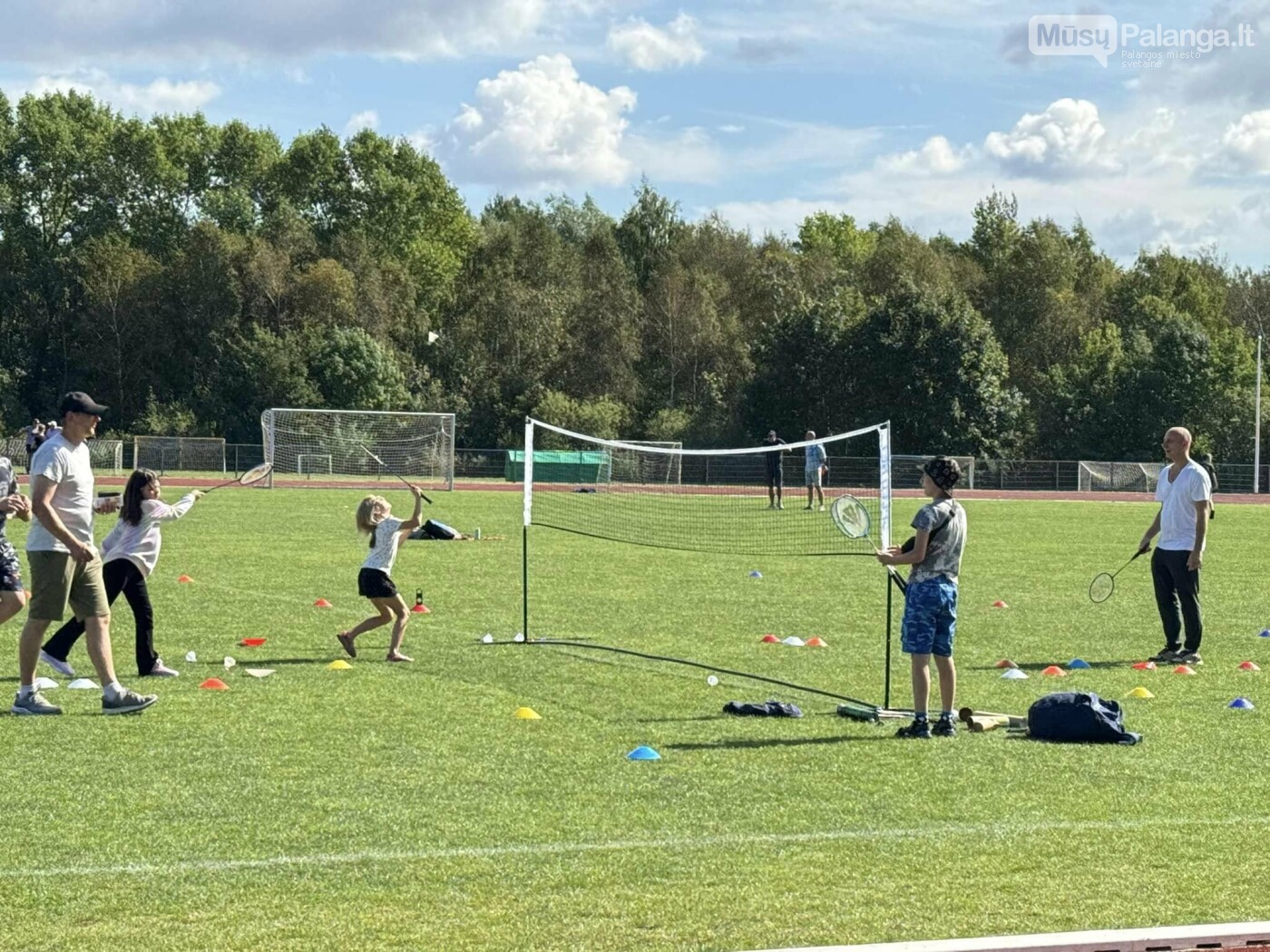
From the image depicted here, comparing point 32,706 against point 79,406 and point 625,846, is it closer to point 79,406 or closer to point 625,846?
point 79,406

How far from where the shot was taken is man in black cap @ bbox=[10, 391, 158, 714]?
32.9ft

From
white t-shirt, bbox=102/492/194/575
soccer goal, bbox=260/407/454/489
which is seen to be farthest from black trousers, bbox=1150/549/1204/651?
soccer goal, bbox=260/407/454/489

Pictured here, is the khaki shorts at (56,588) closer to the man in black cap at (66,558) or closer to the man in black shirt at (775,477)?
the man in black cap at (66,558)

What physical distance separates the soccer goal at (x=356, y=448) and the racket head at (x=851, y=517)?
4056 cm

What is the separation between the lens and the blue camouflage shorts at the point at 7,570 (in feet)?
35.8

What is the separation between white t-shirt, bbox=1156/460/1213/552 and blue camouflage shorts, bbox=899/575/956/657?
4.76 metres

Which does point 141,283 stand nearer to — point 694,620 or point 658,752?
point 694,620

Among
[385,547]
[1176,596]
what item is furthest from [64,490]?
[1176,596]

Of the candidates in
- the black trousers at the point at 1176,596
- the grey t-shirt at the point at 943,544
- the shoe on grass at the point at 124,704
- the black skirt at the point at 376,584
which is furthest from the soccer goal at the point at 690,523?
the shoe on grass at the point at 124,704

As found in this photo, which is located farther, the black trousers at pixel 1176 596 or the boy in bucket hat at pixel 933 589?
the black trousers at pixel 1176 596

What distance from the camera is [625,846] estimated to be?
734 centimetres

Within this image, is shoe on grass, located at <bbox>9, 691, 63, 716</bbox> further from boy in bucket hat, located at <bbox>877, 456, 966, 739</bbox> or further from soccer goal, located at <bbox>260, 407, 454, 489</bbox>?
soccer goal, located at <bbox>260, 407, 454, 489</bbox>

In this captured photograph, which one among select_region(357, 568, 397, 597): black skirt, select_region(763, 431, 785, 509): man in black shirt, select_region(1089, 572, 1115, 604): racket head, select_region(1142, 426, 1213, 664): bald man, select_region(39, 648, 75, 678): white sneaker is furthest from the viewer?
select_region(763, 431, 785, 509): man in black shirt

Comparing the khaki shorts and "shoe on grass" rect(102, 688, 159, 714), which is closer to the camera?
the khaki shorts
